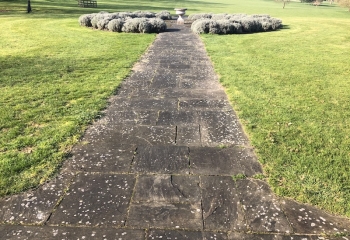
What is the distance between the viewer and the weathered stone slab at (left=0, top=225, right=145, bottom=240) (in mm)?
2893

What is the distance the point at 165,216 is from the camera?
3.19 meters

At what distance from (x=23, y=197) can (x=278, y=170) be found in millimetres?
3360

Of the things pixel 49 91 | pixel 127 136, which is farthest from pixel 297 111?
pixel 49 91

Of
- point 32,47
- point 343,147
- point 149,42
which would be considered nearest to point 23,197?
point 343,147

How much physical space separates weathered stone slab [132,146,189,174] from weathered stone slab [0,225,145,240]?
1.12 metres

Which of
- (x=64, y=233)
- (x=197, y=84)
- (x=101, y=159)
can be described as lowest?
(x=64, y=233)

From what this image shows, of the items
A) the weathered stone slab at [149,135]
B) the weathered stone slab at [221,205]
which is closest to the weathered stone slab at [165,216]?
the weathered stone slab at [221,205]

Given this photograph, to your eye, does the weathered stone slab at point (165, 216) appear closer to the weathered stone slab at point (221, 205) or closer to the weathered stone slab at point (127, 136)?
the weathered stone slab at point (221, 205)

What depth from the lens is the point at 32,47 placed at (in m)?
11.9

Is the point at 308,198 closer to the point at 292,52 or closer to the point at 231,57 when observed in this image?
the point at 231,57

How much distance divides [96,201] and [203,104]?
3.64m

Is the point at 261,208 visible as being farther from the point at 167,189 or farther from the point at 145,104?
the point at 145,104

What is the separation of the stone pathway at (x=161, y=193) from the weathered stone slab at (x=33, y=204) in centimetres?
1

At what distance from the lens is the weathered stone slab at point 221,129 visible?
190 inches
